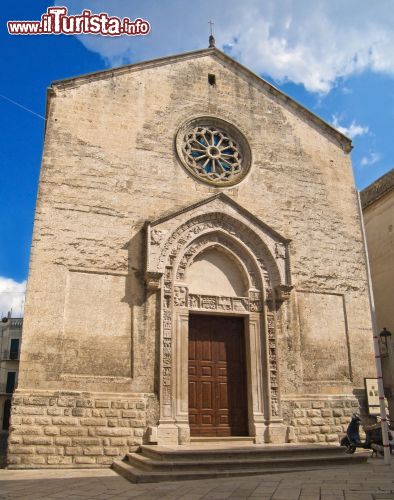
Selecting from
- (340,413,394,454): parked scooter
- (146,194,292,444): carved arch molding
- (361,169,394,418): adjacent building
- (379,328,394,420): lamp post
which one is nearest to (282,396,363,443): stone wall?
(146,194,292,444): carved arch molding

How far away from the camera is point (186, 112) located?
14.3 meters

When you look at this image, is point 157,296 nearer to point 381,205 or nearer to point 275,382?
point 275,382

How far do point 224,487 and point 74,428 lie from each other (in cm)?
448

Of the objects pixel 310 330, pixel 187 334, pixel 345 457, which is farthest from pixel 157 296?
pixel 345 457

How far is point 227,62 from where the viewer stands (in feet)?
50.5

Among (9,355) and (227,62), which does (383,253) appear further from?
(9,355)

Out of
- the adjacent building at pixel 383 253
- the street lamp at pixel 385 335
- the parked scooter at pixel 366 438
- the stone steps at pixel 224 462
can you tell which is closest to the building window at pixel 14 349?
the adjacent building at pixel 383 253

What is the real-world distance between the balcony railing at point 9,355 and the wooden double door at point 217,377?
33287 millimetres

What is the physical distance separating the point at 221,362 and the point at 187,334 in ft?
A: 4.14

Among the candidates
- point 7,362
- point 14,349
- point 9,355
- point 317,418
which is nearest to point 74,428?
point 317,418

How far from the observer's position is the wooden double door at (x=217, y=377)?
39.0 ft

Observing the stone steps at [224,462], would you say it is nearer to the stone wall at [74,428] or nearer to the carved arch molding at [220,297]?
the stone wall at [74,428]

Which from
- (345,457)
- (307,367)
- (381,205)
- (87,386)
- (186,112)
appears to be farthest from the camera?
(381,205)

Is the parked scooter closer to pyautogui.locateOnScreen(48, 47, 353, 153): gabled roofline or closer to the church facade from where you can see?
the church facade
